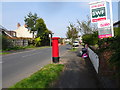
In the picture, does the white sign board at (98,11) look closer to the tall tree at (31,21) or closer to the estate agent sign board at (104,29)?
the estate agent sign board at (104,29)

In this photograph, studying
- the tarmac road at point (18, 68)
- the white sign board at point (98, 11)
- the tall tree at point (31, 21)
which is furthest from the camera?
the tall tree at point (31, 21)

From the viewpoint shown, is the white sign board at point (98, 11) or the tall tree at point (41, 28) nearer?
the white sign board at point (98, 11)

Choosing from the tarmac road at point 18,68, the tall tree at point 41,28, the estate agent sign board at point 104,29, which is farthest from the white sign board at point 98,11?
the tall tree at point 41,28

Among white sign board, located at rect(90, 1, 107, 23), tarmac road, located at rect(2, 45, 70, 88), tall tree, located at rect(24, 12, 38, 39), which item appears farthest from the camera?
tall tree, located at rect(24, 12, 38, 39)

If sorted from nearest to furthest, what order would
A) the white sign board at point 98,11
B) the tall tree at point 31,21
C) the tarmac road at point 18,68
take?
1. the tarmac road at point 18,68
2. the white sign board at point 98,11
3. the tall tree at point 31,21

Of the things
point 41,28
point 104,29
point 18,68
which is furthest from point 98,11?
point 41,28

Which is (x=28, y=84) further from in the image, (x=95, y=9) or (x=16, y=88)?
(x=95, y=9)

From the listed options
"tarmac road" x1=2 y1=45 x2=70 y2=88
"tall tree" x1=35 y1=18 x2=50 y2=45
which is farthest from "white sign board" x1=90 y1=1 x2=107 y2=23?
"tall tree" x1=35 y1=18 x2=50 y2=45

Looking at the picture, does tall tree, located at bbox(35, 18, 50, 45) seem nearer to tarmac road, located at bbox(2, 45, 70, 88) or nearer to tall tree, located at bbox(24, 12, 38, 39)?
tall tree, located at bbox(24, 12, 38, 39)

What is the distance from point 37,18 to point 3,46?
65.9 feet

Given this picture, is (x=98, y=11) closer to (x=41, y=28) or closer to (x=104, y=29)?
(x=104, y=29)

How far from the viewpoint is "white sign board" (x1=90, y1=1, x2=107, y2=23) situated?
8.33m

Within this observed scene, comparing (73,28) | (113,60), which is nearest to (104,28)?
(113,60)

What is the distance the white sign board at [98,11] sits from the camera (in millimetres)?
8328
